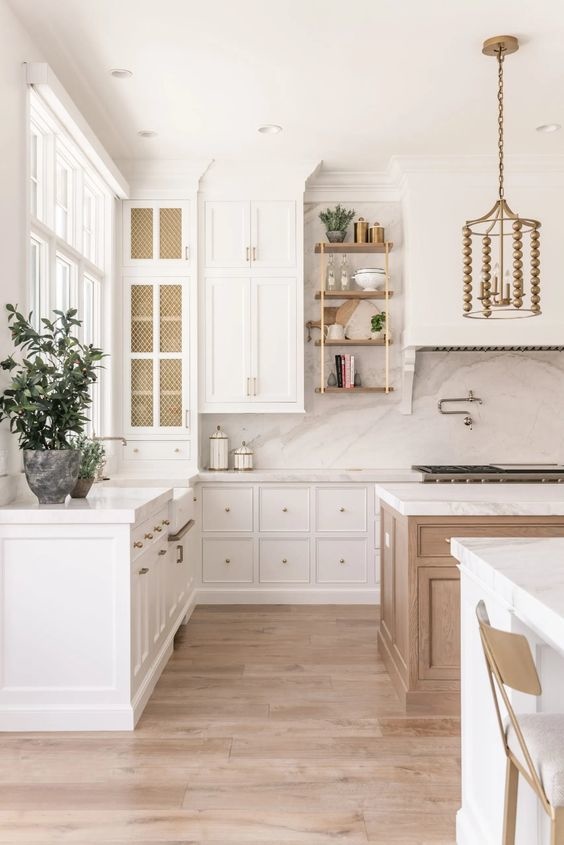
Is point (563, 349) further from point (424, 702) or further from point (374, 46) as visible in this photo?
point (424, 702)

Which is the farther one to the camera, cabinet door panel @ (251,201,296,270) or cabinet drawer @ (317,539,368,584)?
cabinet door panel @ (251,201,296,270)

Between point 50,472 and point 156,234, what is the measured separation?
2.66 meters

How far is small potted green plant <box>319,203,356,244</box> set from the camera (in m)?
5.25

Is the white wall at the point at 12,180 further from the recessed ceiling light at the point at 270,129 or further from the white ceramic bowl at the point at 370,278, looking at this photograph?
the white ceramic bowl at the point at 370,278

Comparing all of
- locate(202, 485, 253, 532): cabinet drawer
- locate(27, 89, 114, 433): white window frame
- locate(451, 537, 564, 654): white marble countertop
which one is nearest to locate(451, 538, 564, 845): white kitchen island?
locate(451, 537, 564, 654): white marble countertop

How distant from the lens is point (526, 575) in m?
1.66

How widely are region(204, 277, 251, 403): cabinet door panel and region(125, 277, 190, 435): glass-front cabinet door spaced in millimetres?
170

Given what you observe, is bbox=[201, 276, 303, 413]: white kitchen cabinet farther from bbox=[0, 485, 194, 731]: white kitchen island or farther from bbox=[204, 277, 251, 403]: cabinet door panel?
bbox=[0, 485, 194, 731]: white kitchen island

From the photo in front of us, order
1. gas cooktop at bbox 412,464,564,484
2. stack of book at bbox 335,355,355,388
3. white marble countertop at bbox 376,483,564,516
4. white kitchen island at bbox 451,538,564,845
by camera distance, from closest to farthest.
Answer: white kitchen island at bbox 451,538,564,845 → white marble countertop at bbox 376,483,564,516 → gas cooktop at bbox 412,464,564,484 → stack of book at bbox 335,355,355,388

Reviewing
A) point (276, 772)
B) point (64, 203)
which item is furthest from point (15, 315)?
point (276, 772)

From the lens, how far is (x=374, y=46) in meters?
3.56

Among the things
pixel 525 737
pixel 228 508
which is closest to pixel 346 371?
pixel 228 508

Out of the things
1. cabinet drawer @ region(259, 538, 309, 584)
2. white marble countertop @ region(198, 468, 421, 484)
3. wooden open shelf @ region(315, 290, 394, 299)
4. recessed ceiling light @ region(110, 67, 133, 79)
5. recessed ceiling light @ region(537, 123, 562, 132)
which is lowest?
cabinet drawer @ region(259, 538, 309, 584)

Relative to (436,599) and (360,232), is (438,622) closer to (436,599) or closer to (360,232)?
(436,599)
